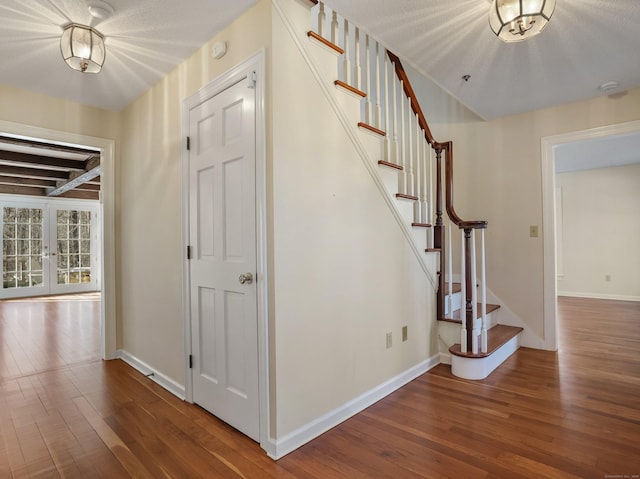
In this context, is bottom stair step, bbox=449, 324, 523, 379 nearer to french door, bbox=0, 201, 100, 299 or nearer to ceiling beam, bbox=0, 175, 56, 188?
ceiling beam, bbox=0, 175, 56, 188

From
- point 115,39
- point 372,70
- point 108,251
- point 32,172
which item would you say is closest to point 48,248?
point 32,172

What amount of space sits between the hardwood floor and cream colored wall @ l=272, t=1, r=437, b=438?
0.27 metres

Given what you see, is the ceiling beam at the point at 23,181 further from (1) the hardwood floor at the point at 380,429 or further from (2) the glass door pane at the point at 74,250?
(1) the hardwood floor at the point at 380,429

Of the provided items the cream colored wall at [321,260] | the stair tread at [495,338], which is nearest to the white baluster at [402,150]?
the cream colored wall at [321,260]

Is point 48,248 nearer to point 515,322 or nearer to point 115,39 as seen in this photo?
point 115,39

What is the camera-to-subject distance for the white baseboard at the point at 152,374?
2.52m

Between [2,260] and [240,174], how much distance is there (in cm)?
792

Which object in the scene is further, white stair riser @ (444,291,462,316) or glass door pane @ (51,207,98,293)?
glass door pane @ (51,207,98,293)

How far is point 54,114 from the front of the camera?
9.84ft

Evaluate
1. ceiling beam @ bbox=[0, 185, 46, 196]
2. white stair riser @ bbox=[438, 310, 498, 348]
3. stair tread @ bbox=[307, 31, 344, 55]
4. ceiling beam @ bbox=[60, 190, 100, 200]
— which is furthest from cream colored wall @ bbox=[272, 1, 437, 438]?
ceiling beam @ bbox=[60, 190, 100, 200]

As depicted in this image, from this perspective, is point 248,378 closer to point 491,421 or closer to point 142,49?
point 491,421

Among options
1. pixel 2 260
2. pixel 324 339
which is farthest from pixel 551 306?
pixel 2 260

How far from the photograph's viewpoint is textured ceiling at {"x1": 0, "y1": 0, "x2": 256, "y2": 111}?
6.14ft

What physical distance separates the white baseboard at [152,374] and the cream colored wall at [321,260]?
110 cm
